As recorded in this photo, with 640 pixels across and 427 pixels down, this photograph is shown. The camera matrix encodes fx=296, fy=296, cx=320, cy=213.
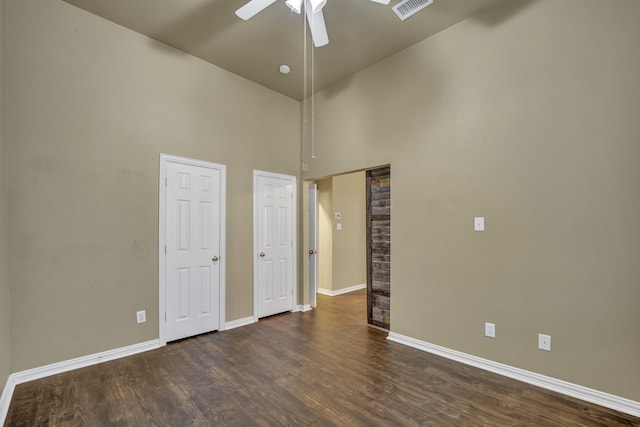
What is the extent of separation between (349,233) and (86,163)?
171 inches

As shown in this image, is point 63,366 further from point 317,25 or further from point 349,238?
point 349,238

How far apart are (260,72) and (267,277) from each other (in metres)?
2.86

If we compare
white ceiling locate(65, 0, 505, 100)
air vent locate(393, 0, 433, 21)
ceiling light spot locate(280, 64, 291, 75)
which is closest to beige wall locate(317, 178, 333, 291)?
ceiling light spot locate(280, 64, 291, 75)

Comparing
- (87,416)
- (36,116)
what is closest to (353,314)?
(87,416)

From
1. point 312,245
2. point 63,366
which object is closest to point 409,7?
point 312,245

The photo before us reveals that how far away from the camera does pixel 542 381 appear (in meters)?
2.46

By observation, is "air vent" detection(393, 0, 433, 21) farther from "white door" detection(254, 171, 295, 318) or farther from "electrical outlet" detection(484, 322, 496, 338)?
"electrical outlet" detection(484, 322, 496, 338)

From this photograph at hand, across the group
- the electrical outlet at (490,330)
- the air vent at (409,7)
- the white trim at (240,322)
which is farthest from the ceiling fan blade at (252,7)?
the white trim at (240,322)

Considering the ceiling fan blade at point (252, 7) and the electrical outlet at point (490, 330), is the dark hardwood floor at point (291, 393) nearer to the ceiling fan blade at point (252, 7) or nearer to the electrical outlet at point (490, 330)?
the electrical outlet at point (490, 330)

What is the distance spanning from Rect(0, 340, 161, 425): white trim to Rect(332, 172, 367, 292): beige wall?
10.9ft

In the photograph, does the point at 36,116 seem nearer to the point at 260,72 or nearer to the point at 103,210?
the point at 103,210

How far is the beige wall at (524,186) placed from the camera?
2193 mm

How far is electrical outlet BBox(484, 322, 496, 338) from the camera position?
108 inches

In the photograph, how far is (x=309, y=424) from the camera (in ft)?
6.55
